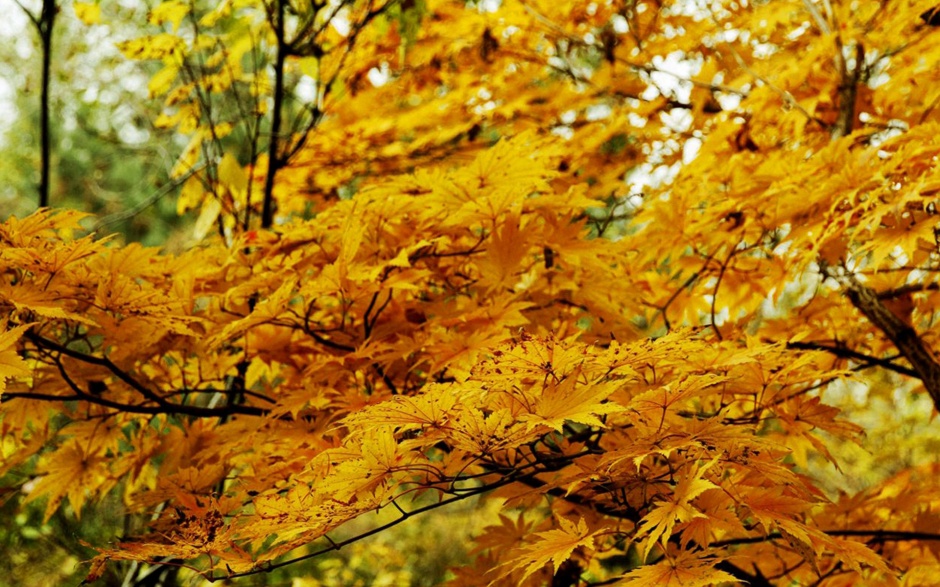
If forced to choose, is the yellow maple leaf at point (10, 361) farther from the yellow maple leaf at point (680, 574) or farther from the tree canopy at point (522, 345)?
the yellow maple leaf at point (680, 574)

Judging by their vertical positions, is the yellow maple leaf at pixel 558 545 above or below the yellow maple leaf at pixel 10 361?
below

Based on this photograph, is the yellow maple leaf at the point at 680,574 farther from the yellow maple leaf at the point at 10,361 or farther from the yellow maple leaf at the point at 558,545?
the yellow maple leaf at the point at 10,361

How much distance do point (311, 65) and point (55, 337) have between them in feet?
3.61

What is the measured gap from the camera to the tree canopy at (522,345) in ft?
3.46

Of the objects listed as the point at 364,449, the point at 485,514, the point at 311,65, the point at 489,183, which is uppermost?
the point at 311,65

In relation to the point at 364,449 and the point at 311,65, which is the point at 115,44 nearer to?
the point at 311,65

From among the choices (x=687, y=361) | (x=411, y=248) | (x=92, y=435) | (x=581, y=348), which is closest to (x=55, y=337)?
(x=92, y=435)

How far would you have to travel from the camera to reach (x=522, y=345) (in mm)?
1010

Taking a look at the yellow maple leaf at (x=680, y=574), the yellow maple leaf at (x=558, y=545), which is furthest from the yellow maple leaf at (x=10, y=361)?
the yellow maple leaf at (x=680, y=574)

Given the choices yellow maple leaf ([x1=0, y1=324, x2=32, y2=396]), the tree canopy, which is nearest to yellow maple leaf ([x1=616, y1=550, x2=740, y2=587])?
the tree canopy

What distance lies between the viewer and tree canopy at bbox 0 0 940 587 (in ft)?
3.46

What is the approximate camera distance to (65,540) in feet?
8.91

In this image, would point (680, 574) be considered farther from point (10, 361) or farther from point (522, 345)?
point (10, 361)

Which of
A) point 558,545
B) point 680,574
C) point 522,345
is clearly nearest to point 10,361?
point 522,345
